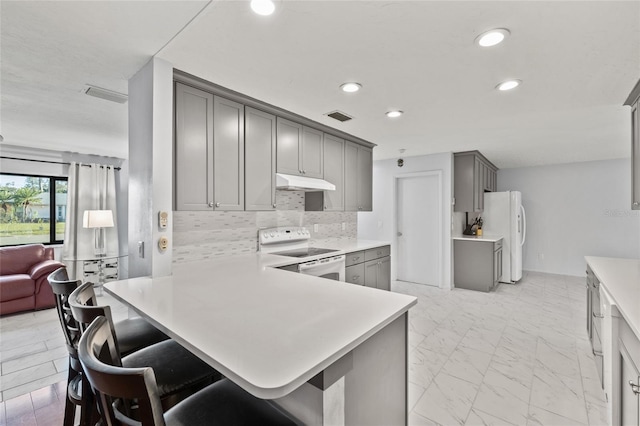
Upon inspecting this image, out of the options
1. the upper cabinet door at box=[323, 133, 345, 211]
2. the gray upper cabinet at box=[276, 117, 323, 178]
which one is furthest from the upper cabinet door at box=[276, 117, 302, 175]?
the upper cabinet door at box=[323, 133, 345, 211]

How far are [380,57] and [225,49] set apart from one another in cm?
97

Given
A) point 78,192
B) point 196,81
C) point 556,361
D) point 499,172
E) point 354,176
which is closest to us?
point 196,81

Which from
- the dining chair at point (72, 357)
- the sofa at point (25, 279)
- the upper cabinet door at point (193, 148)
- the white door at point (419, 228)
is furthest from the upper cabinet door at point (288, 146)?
the sofa at point (25, 279)

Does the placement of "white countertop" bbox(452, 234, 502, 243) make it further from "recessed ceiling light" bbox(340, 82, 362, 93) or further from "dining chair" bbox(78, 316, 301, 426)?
"dining chair" bbox(78, 316, 301, 426)

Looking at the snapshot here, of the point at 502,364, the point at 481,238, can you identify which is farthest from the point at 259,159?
the point at 481,238

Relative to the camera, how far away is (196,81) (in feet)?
7.18

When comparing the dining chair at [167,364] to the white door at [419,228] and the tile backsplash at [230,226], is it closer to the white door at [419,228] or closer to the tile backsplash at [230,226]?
the tile backsplash at [230,226]

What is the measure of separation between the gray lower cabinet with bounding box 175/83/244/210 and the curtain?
159 inches

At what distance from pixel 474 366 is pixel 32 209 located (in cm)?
681

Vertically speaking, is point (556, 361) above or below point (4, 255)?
below

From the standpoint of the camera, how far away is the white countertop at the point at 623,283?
139 centimetres

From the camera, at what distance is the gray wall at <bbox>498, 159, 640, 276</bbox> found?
18.2 feet

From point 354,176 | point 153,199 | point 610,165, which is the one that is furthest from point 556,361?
point 610,165

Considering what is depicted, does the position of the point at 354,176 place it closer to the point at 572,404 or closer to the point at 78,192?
the point at 572,404
